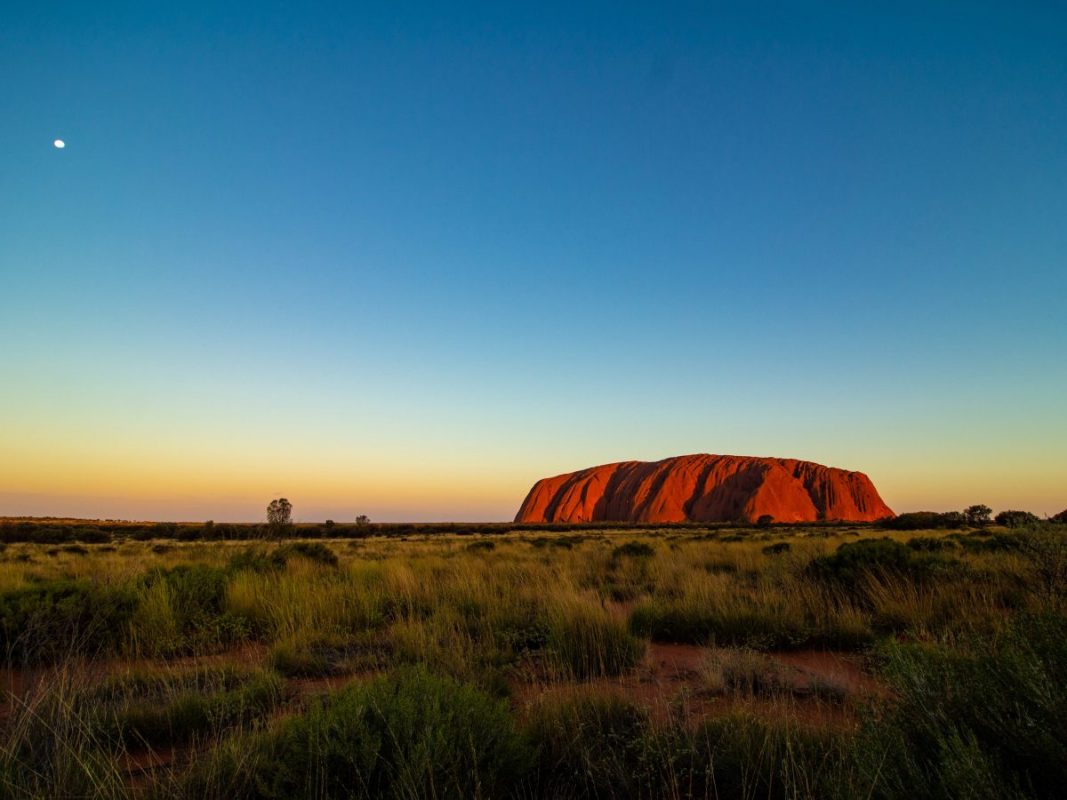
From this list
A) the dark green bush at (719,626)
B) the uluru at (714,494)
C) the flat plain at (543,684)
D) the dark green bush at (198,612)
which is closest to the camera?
the flat plain at (543,684)

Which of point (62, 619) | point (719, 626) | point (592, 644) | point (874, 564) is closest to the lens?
point (592, 644)

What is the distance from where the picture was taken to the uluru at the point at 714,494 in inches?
3275

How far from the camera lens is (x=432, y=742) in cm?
268

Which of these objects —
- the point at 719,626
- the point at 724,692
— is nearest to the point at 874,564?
the point at 719,626

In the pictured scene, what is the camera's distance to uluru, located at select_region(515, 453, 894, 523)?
8319 centimetres

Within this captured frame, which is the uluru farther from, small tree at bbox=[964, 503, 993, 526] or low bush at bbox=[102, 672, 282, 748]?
low bush at bbox=[102, 672, 282, 748]

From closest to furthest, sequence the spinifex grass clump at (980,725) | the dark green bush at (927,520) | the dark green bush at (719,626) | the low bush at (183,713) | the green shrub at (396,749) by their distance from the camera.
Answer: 1. the spinifex grass clump at (980,725)
2. the green shrub at (396,749)
3. the low bush at (183,713)
4. the dark green bush at (719,626)
5. the dark green bush at (927,520)

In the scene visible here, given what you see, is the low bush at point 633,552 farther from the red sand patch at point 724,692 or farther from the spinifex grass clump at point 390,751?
the spinifex grass clump at point 390,751

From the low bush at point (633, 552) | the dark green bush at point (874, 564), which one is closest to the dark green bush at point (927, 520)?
the low bush at point (633, 552)

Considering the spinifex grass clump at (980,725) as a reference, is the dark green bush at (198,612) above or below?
below

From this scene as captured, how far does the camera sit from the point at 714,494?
87.2m

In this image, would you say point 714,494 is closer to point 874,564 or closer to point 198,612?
point 874,564

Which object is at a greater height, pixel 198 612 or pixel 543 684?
pixel 543 684

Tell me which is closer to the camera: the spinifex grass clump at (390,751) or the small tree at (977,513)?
the spinifex grass clump at (390,751)
